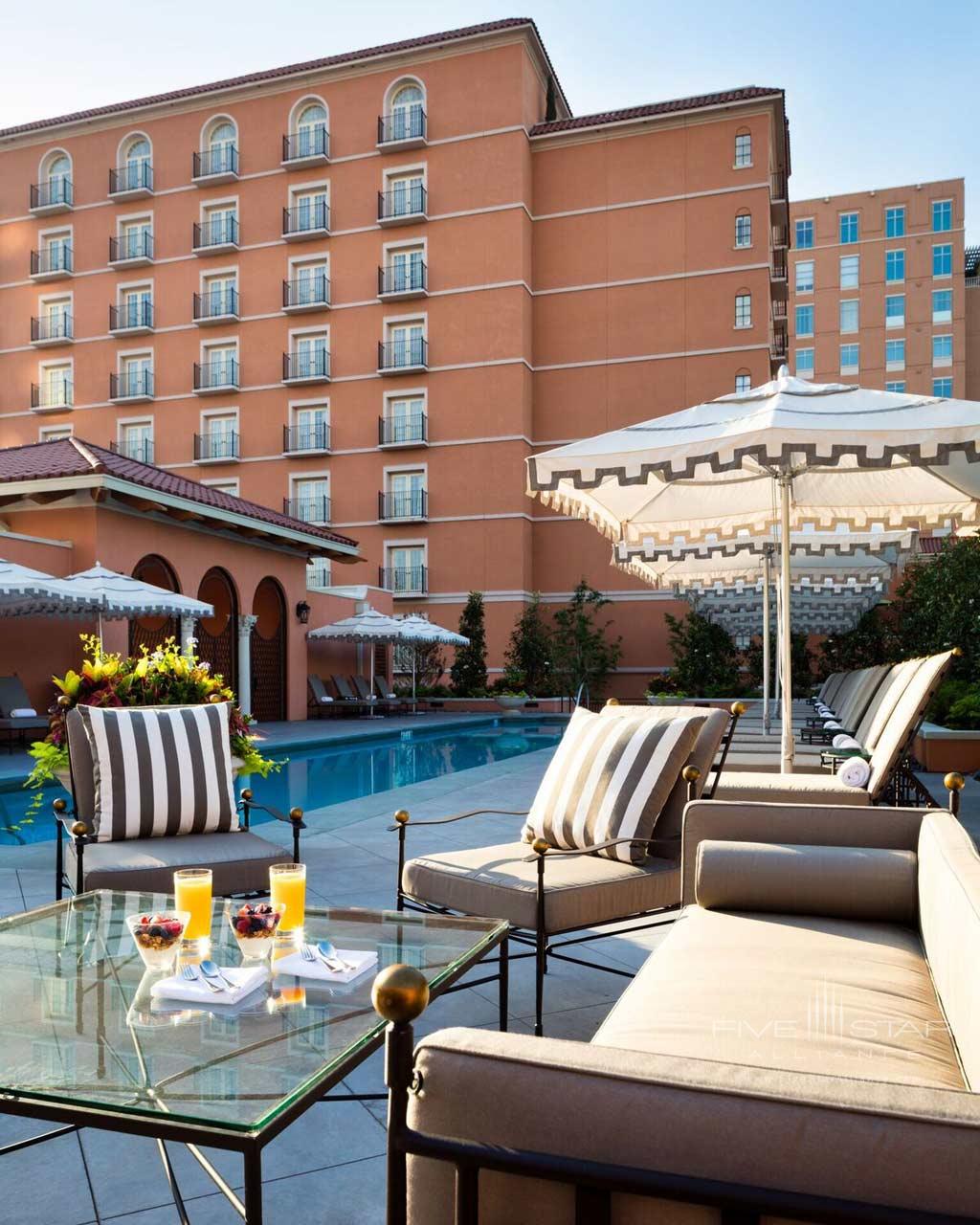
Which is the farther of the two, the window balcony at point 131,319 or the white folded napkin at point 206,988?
the window balcony at point 131,319

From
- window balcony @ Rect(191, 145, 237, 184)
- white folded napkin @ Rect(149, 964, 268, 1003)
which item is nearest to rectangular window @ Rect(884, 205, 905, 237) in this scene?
window balcony @ Rect(191, 145, 237, 184)

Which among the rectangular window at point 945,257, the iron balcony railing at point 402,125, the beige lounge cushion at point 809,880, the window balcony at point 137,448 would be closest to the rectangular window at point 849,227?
the rectangular window at point 945,257

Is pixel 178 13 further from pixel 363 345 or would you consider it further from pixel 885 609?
pixel 885 609

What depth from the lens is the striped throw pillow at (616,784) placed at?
3.29 metres

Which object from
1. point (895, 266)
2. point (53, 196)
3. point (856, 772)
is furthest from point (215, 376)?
point (895, 266)

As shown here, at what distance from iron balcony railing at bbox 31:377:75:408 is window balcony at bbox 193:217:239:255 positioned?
17.7 ft

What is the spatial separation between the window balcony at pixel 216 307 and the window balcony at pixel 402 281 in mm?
4161

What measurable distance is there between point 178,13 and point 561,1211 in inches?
572

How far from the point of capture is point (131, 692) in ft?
16.6

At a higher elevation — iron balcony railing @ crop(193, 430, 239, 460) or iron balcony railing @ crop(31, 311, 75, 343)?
iron balcony railing @ crop(31, 311, 75, 343)

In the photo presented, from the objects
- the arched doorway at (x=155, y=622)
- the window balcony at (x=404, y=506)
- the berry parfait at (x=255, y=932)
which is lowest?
the berry parfait at (x=255, y=932)

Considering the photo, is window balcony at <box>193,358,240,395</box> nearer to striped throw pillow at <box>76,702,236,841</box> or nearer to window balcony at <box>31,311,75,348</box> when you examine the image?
window balcony at <box>31,311,75,348</box>

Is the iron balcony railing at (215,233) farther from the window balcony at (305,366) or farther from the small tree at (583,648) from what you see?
the small tree at (583,648)

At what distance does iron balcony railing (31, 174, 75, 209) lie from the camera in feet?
90.4
